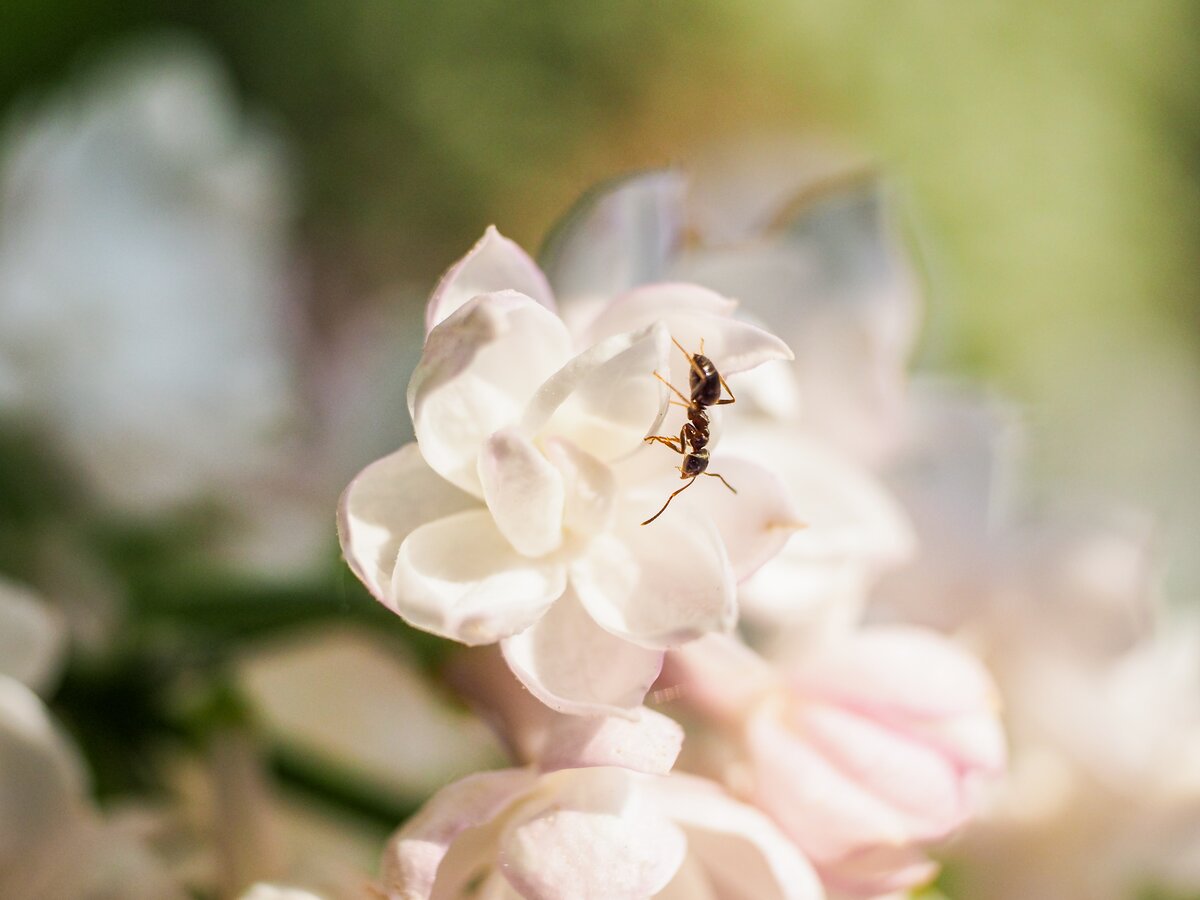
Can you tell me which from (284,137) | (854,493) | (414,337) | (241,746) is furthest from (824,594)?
(284,137)

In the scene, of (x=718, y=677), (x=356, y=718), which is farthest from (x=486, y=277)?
(x=356, y=718)

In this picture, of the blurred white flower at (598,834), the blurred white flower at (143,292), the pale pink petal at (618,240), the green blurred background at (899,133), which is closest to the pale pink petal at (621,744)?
the blurred white flower at (598,834)

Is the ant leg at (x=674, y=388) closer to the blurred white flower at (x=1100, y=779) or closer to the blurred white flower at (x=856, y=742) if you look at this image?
the blurred white flower at (x=856, y=742)

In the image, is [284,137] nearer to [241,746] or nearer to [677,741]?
[241,746]

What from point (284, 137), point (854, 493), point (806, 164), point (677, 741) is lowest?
point (677, 741)

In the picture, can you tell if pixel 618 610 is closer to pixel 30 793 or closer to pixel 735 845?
pixel 735 845

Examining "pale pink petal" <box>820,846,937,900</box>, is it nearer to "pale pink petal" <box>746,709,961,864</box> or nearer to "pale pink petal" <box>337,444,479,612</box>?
"pale pink petal" <box>746,709,961,864</box>
